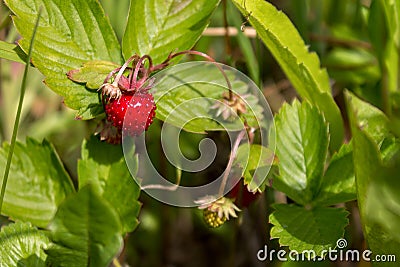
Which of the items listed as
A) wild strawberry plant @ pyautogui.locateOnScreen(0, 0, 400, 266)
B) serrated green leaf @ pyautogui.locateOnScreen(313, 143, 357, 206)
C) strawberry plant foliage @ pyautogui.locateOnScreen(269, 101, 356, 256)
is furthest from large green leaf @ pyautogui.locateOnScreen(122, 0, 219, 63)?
serrated green leaf @ pyautogui.locateOnScreen(313, 143, 357, 206)

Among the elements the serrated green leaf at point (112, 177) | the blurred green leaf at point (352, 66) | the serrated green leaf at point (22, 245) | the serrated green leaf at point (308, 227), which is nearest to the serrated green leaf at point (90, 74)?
the serrated green leaf at point (112, 177)

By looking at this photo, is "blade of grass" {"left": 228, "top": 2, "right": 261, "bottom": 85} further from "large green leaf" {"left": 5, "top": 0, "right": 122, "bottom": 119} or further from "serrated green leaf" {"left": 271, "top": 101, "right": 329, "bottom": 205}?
"large green leaf" {"left": 5, "top": 0, "right": 122, "bottom": 119}

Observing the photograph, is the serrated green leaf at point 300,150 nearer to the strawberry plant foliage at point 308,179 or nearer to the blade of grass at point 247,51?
the strawberry plant foliage at point 308,179

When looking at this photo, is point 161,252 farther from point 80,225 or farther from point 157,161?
point 80,225

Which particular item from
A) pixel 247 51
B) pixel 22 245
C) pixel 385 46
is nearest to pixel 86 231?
pixel 22 245

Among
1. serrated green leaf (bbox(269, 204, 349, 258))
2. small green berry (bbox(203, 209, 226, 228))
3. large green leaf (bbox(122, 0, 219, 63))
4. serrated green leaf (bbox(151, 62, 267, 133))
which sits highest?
large green leaf (bbox(122, 0, 219, 63))

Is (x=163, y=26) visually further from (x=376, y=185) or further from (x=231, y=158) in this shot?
(x=376, y=185)
